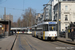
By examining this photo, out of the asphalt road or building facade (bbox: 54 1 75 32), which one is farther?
building facade (bbox: 54 1 75 32)

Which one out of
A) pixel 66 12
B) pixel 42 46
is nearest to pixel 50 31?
pixel 42 46

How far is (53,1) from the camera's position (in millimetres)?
61562

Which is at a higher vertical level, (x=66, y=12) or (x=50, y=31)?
(x=66, y=12)

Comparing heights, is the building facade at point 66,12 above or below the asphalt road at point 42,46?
above

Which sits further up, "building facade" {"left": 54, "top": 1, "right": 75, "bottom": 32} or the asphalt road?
"building facade" {"left": 54, "top": 1, "right": 75, "bottom": 32}

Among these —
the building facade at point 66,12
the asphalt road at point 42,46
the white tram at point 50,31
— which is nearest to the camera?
the asphalt road at point 42,46

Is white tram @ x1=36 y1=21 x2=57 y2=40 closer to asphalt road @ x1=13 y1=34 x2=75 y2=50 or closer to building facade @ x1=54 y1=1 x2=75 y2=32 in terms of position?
asphalt road @ x1=13 y1=34 x2=75 y2=50

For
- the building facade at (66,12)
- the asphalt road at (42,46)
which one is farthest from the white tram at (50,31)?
the building facade at (66,12)

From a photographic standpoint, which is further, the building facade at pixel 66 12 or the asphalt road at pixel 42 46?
the building facade at pixel 66 12

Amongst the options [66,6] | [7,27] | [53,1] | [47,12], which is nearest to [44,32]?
[7,27]

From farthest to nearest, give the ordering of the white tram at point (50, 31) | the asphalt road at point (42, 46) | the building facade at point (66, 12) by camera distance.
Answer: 1. the building facade at point (66, 12)
2. the white tram at point (50, 31)
3. the asphalt road at point (42, 46)

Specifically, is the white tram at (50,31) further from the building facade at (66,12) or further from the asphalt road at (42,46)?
the building facade at (66,12)

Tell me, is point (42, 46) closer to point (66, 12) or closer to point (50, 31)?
point (50, 31)

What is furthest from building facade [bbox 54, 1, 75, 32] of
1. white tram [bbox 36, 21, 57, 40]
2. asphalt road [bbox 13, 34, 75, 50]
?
asphalt road [bbox 13, 34, 75, 50]
